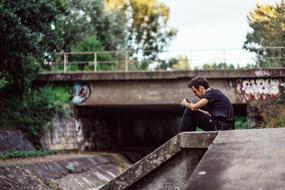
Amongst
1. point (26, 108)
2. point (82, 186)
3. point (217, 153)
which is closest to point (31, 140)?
point (26, 108)

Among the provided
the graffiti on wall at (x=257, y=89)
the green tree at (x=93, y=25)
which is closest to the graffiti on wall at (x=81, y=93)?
the graffiti on wall at (x=257, y=89)

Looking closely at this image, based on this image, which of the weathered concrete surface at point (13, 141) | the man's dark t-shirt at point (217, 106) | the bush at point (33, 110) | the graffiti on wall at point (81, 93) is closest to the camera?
the man's dark t-shirt at point (217, 106)

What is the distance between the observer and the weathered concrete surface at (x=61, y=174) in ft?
42.1

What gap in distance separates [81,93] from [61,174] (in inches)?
316

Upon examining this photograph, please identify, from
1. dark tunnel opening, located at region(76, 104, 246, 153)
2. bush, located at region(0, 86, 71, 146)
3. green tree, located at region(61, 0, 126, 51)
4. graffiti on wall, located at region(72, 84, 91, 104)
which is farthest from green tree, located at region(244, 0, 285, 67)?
green tree, located at region(61, 0, 126, 51)

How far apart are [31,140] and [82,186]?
6.32 m

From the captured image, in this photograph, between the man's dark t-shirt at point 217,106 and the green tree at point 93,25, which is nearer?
the man's dark t-shirt at point 217,106

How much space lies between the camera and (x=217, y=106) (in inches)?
285

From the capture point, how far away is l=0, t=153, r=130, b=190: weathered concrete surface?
42.1ft

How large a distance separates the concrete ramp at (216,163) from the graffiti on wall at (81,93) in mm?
16726

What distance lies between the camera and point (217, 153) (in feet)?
16.8

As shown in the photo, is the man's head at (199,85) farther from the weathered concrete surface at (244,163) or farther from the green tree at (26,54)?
the green tree at (26,54)

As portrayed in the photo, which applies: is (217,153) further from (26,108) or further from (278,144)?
(26,108)

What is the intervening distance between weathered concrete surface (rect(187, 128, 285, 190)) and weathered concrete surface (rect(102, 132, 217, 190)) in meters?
0.44
